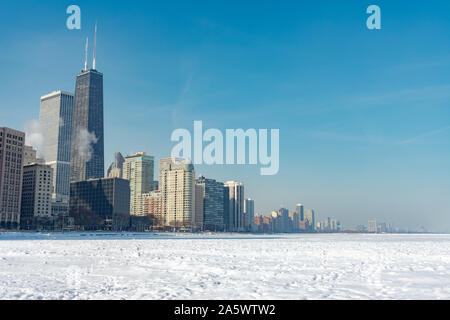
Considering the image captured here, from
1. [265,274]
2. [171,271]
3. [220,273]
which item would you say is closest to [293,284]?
[265,274]

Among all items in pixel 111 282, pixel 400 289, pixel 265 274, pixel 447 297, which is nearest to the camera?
pixel 447 297

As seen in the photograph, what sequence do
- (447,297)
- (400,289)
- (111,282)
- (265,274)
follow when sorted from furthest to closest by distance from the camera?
(265,274) < (111,282) < (400,289) < (447,297)
